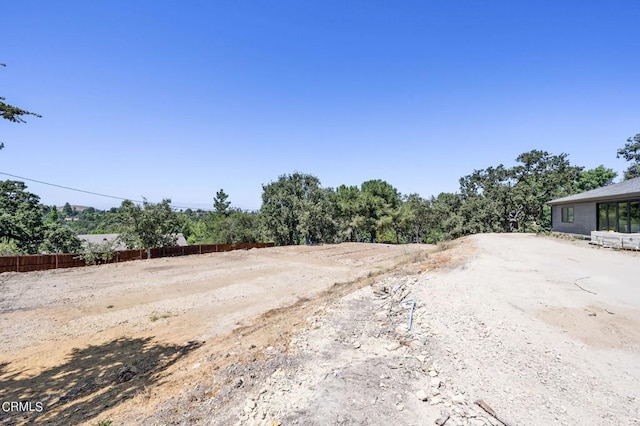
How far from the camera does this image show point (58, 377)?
19.1 feet

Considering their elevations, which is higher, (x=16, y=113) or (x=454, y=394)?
(x=16, y=113)

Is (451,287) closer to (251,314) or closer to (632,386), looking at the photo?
(632,386)

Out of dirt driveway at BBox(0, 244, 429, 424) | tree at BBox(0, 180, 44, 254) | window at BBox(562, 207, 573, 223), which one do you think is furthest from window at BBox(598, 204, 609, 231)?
tree at BBox(0, 180, 44, 254)

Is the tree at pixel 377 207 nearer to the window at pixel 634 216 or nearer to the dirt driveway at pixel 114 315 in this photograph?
the dirt driveway at pixel 114 315

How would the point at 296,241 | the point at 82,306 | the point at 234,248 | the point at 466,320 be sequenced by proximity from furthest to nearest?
the point at 296,241, the point at 234,248, the point at 82,306, the point at 466,320

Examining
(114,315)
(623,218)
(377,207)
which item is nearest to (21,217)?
(114,315)

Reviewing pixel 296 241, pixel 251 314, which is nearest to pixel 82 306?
pixel 251 314

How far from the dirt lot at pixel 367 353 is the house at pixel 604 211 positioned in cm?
479

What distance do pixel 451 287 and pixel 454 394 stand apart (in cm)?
416

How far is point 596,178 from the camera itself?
3428 cm

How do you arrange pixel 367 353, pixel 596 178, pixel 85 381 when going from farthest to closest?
pixel 596 178 < pixel 85 381 < pixel 367 353

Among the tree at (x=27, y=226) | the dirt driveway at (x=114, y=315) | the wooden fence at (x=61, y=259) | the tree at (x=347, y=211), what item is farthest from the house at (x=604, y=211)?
the tree at (x=27, y=226)

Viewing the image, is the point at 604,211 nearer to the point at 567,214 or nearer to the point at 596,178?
the point at 567,214

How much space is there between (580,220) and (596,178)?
79.1 feet
